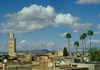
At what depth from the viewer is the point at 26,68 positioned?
20.2 metres

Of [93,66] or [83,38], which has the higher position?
[83,38]

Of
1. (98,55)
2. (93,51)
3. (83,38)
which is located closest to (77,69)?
(98,55)

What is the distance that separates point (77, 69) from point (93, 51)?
33.6 meters

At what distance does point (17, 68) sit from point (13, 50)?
9191 centimetres

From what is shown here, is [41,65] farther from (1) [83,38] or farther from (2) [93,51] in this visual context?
(1) [83,38]

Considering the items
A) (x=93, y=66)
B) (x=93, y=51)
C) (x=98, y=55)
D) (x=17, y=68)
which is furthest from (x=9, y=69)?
(x=93, y=51)

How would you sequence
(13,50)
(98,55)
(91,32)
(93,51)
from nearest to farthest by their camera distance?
(98,55) < (93,51) < (91,32) < (13,50)

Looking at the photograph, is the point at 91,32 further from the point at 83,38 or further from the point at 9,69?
the point at 9,69

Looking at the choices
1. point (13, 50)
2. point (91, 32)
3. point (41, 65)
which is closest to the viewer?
point (41, 65)

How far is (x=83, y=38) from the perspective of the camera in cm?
8894

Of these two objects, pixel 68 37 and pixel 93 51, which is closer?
pixel 93 51

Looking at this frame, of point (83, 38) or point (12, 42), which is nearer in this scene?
point (83, 38)

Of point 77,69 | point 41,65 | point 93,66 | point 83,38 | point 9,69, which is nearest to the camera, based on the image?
point 9,69

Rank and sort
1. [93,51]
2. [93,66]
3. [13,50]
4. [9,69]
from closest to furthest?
1. [9,69]
2. [93,66]
3. [93,51]
4. [13,50]
